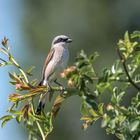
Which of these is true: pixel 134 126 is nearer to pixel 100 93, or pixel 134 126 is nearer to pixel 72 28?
pixel 100 93

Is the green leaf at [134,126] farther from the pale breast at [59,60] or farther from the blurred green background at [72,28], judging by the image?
the blurred green background at [72,28]

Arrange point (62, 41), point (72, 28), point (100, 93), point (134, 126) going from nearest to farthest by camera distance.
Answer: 1. point (134, 126)
2. point (100, 93)
3. point (62, 41)
4. point (72, 28)

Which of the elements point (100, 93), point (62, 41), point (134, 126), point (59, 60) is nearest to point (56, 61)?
point (59, 60)

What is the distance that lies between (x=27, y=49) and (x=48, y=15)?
1.46m

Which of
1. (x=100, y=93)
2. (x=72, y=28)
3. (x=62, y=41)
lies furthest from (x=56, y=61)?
(x=72, y=28)

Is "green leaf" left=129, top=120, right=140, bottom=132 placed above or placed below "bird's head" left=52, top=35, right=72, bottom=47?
below

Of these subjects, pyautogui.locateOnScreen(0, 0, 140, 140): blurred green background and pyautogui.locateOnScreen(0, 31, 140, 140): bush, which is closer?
pyautogui.locateOnScreen(0, 31, 140, 140): bush

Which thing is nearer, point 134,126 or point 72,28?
point 134,126

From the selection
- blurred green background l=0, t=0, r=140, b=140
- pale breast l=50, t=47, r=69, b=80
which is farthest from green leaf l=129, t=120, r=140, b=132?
blurred green background l=0, t=0, r=140, b=140

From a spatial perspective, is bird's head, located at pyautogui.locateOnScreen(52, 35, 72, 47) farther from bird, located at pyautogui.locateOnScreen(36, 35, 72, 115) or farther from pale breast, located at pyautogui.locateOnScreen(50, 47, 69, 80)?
pale breast, located at pyautogui.locateOnScreen(50, 47, 69, 80)

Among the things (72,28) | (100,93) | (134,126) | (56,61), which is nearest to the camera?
(134,126)

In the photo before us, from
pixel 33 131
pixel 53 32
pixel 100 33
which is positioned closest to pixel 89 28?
pixel 100 33

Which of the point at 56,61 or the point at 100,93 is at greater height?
the point at 100,93

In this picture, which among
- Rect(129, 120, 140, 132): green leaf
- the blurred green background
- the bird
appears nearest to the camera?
Rect(129, 120, 140, 132): green leaf
